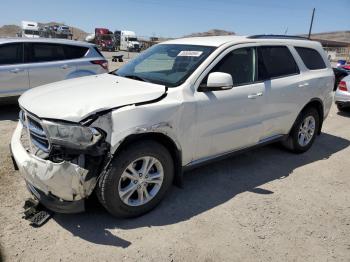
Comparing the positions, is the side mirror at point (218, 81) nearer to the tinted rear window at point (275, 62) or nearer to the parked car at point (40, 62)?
the tinted rear window at point (275, 62)

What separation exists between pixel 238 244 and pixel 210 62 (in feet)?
6.43

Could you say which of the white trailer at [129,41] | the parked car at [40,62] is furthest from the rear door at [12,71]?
the white trailer at [129,41]

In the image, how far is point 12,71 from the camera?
22.1ft

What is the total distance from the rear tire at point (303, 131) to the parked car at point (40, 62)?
183 inches

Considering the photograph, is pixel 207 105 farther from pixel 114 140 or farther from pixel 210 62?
pixel 114 140

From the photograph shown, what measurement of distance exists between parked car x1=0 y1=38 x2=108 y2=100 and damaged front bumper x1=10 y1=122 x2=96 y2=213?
14.1 feet

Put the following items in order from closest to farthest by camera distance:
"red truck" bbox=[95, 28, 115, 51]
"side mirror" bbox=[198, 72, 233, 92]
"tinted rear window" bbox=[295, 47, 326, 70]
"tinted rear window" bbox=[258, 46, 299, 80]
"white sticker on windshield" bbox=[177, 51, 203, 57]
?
"side mirror" bbox=[198, 72, 233, 92] → "white sticker on windshield" bbox=[177, 51, 203, 57] → "tinted rear window" bbox=[258, 46, 299, 80] → "tinted rear window" bbox=[295, 47, 326, 70] → "red truck" bbox=[95, 28, 115, 51]

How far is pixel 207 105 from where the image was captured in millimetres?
3676

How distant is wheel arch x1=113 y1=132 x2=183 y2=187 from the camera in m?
3.08

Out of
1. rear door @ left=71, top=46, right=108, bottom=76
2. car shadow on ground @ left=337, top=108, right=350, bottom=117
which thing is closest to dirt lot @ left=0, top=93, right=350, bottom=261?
rear door @ left=71, top=46, right=108, bottom=76

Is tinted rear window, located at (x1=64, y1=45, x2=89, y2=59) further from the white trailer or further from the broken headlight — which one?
the white trailer

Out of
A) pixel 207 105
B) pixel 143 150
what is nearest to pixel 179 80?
pixel 207 105

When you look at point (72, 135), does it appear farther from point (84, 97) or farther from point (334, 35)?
point (334, 35)

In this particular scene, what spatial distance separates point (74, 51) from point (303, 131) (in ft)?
17.2
